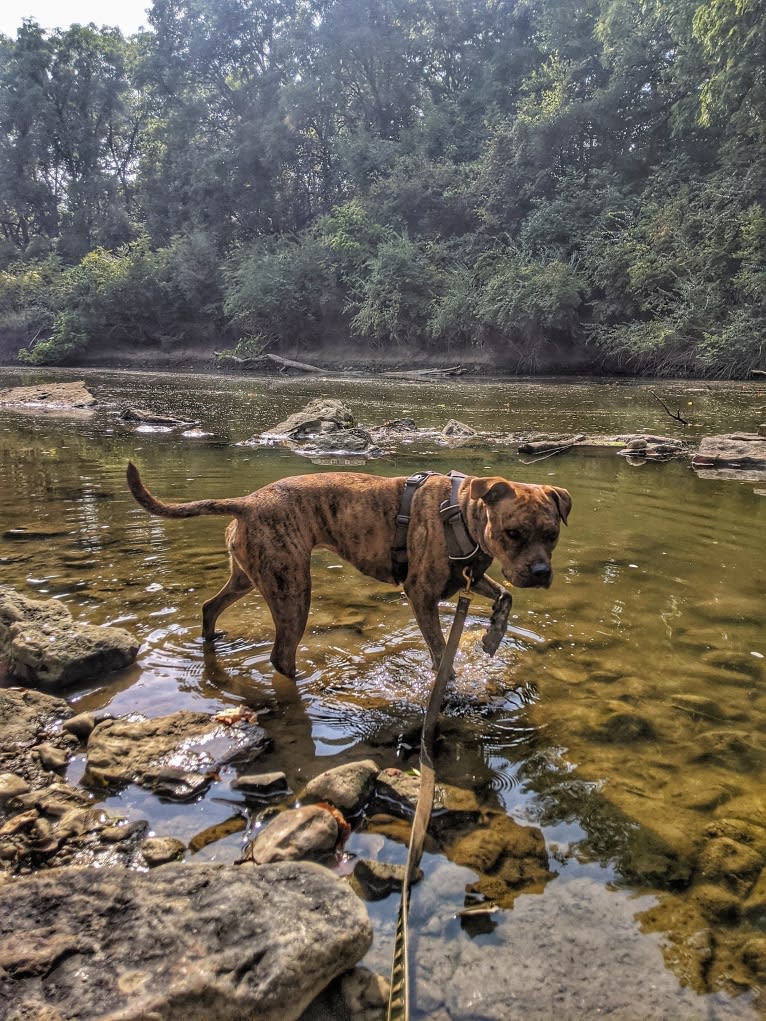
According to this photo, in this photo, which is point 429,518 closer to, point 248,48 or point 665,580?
point 665,580

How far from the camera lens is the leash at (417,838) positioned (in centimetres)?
174

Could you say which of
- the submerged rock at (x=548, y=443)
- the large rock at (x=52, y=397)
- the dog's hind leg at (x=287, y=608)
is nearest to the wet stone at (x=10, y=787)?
the dog's hind leg at (x=287, y=608)

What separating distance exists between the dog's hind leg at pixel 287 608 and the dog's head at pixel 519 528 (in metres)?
1.08

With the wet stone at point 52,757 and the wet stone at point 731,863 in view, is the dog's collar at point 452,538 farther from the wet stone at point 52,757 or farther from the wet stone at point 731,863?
the wet stone at point 52,757

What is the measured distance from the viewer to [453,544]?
3.78 metres

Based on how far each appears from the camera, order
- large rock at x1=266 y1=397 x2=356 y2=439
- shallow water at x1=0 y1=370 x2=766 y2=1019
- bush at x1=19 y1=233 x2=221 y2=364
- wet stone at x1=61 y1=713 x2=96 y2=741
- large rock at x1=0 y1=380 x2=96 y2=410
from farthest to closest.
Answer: bush at x1=19 y1=233 x2=221 y2=364, large rock at x1=0 y1=380 x2=96 y2=410, large rock at x1=266 y1=397 x2=356 y2=439, wet stone at x1=61 y1=713 x2=96 y2=741, shallow water at x1=0 y1=370 x2=766 y2=1019

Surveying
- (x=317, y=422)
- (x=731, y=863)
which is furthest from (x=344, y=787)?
(x=317, y=422)

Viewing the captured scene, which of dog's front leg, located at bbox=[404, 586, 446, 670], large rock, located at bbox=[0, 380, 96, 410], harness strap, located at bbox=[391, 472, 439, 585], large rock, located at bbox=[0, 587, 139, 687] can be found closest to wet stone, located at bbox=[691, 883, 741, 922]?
dog's front leg, located at bbox=[404, 586, 446, 670]

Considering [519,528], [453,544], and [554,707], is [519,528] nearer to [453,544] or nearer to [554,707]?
[453,544]

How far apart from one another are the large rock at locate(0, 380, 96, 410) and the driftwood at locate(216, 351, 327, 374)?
13.8 metres

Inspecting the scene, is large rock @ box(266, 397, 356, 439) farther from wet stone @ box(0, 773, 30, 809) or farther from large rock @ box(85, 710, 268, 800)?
wet stone @ box(0, 773, 30, 809)

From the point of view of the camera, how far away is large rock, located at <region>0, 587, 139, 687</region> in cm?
359

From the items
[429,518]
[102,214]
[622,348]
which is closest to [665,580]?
[429,518]

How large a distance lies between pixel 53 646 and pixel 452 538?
230 centimetres
